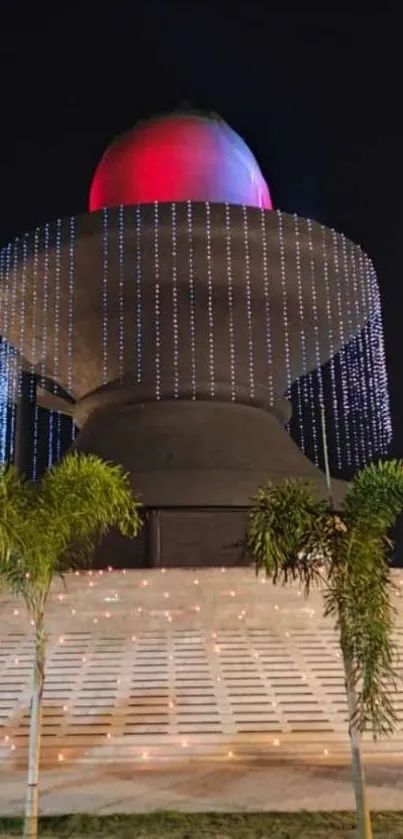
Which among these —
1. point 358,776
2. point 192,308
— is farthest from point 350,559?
point 192,308

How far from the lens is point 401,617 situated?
45.5 ft

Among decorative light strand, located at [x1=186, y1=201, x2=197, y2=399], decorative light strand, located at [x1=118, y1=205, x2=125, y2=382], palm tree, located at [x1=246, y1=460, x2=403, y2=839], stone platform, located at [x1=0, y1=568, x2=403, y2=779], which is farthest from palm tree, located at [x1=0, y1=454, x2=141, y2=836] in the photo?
decorative light strand, located at [x1=118, y1=205, x2=125, y2=382]

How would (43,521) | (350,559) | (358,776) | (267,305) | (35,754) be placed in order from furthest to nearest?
(267,305)
(43,521)
(350,559)
(35,754)
(358,776)

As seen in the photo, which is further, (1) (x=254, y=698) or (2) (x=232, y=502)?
(2) (x=232, y=502)

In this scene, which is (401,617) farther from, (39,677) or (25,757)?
(39,677)

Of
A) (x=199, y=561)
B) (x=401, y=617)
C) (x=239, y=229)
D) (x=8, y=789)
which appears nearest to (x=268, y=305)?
(x=239, y=229)

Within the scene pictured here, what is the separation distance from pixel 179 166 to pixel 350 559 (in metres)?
17.2

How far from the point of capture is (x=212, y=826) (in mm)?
6535

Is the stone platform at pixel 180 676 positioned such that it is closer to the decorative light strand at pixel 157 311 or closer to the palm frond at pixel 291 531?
the palm frond at pixel 291 531

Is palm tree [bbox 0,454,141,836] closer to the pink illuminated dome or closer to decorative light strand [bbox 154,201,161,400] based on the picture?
decorative light strand [bbox 154,201,161,400]

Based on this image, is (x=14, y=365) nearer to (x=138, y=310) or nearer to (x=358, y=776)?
(x=138, y=310)

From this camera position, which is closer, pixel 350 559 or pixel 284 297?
pixel 350 559

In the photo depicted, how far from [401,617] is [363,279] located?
10.4 metres

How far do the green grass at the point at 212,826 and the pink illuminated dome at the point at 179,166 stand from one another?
55.9 ft
